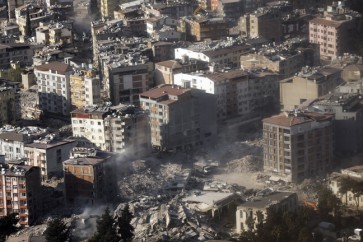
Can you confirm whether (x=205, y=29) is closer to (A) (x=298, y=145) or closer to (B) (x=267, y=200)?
(A) (x=298, y=145)

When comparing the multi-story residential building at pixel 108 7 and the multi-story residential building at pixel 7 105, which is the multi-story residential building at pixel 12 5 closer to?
the multi-story residential building at pixel 108 7

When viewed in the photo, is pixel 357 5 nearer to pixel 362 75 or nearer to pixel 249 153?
pixel 362 75

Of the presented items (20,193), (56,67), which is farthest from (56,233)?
(56,67)

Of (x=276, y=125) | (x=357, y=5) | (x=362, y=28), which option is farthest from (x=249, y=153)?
(x=357, y=5)

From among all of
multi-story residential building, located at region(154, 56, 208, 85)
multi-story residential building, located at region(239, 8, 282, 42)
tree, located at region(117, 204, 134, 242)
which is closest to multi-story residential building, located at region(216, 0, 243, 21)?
multi-story residential building, located at region(239, 8, 282, 42)

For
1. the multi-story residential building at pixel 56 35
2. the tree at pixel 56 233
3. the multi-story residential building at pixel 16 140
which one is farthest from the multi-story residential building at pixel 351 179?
the multi-story residential building at pixel 56 35
